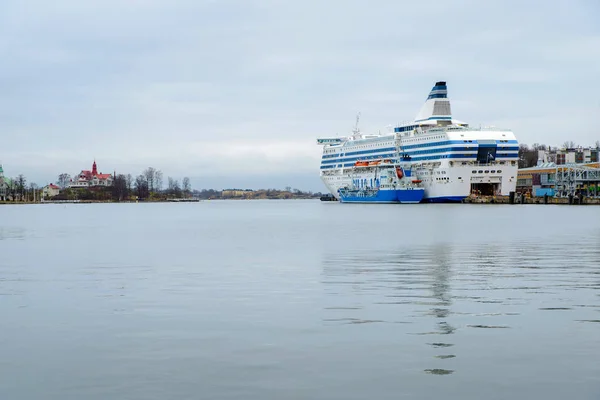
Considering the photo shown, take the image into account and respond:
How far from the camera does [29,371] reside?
392 inches

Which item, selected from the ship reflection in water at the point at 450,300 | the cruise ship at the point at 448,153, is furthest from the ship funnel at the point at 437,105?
the ship reflection in water at the point at 450,300

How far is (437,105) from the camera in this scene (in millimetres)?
120062

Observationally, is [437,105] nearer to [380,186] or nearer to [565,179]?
[380,186]

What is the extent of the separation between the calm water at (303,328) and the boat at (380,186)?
278 ft

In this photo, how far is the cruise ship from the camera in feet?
340

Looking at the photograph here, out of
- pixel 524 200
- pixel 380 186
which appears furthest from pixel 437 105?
pixel 524 200

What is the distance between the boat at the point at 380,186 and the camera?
11012cm

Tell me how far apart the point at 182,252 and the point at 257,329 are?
17.5 m

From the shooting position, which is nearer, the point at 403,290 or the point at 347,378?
the point at 347,378

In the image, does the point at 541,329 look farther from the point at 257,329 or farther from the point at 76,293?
the point at 76,293

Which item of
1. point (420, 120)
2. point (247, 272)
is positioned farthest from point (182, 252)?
point (420, 120)

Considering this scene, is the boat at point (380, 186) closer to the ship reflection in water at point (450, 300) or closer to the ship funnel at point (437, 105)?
the ship funnel at point (437, 105)

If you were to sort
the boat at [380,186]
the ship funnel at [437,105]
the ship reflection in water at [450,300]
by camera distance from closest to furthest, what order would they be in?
1. the ship reflection in water at [450,300]
2. the boat at [380,186]
3. the ship funnel at [437,105]

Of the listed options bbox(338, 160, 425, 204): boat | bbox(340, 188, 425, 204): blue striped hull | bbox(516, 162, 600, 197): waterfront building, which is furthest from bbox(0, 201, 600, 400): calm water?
bbox(516, 162, 600, 197): waterfront building
